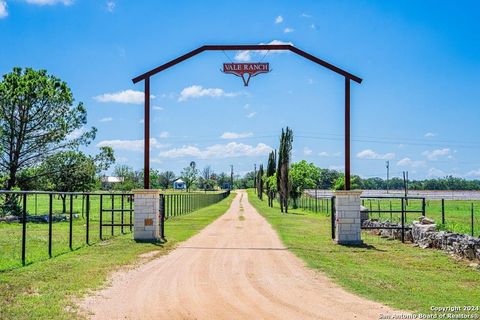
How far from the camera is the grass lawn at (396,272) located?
856cm

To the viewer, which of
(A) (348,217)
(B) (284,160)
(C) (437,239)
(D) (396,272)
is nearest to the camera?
(D) (396,272)

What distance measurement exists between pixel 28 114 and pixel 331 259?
75.0 feet

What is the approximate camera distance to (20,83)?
96.6 ft

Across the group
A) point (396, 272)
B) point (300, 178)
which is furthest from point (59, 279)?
point (300, 178)

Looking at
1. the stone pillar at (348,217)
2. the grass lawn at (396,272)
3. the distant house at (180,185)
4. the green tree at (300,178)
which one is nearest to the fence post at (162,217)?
the grass lawn at (396,272)

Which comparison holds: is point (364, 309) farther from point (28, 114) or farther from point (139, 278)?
point (28, 114)

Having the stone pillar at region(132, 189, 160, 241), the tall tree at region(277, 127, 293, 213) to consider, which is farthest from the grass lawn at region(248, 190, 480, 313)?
the tall tree at region(277, 127, 293, 213)

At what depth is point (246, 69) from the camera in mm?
18547

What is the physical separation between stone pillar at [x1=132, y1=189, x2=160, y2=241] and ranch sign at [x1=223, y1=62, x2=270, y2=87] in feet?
16.3

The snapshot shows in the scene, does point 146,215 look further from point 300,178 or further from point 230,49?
point 300,178

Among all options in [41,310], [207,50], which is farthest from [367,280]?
[207,50]

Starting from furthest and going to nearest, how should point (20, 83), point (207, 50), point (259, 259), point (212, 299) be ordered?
point (20, 83) → point (207, 50) → point (259, 259) → point (212, 299)

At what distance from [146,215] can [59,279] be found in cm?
793

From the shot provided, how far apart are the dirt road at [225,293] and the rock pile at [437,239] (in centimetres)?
442
